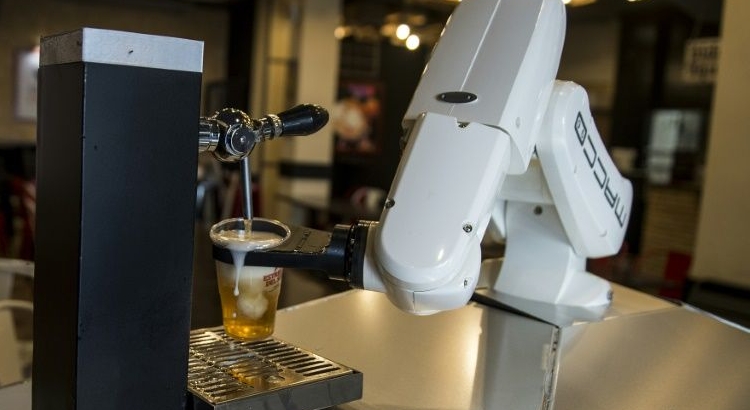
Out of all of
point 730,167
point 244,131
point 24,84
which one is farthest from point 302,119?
point 24,84

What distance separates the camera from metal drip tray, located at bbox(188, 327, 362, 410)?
0.79 metres

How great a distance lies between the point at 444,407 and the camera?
3.04 ft

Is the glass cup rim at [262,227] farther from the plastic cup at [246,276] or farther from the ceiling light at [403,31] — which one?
the ceiling light at [403,31]

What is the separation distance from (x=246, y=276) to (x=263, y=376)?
112 mm

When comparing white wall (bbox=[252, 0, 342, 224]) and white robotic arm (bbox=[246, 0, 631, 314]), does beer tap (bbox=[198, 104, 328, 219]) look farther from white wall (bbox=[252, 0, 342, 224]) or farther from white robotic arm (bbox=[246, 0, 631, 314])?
white wall (bbox=[252, 0, 342, 224])

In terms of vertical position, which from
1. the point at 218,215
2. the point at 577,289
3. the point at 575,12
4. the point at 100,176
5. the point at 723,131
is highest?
the point at 575,12

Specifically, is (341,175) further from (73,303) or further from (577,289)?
(73,303)

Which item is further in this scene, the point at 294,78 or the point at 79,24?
the point at 79,24

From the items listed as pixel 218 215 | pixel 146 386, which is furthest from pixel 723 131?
pixel 218 215

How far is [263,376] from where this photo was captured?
84 centimetres

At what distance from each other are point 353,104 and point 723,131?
15.2 feet

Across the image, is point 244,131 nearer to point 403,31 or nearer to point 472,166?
point 472,166

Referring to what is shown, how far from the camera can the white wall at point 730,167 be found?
2996mm

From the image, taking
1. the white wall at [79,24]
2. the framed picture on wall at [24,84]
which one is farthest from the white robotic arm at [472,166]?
the framed picture on wall at [24,84]
